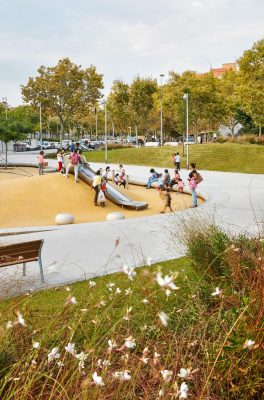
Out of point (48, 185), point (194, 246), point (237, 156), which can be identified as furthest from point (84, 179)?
Result: point (237, 156)

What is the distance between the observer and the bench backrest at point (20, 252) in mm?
7238

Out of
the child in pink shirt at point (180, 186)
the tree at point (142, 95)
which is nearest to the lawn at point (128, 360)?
the child in pink shirt at point (180, 186)

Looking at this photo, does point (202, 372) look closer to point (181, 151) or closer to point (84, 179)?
point (84, 179)

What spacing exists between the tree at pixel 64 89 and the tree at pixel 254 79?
1932 centimetres

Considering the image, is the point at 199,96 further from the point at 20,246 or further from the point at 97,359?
the point at 97,359

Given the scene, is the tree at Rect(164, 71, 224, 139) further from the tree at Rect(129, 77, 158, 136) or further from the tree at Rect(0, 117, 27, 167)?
the tree at Rect(0, 117, 27, 167)

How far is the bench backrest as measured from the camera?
7.24 meters

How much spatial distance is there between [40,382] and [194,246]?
425 cm

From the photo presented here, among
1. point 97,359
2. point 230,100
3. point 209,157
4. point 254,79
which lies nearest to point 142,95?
point 230,100

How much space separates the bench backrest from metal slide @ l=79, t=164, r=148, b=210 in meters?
10.4

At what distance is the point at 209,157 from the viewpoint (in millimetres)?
38500

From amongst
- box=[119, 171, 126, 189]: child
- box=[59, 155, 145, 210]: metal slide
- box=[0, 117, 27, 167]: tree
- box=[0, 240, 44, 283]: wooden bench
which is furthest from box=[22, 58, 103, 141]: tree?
box=[0, 240, 44, 283]: wooden bench

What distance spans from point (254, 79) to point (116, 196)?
79.7ft

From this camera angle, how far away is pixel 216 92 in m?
57.9
